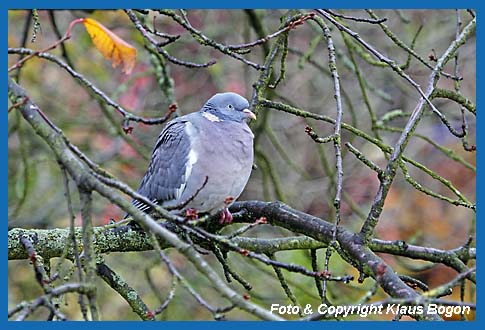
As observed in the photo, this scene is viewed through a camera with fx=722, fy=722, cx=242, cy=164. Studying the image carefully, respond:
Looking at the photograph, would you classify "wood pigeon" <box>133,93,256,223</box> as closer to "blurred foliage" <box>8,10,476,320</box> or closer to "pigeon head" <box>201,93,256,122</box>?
"pigeon head" <box>201,93,256,122</box>

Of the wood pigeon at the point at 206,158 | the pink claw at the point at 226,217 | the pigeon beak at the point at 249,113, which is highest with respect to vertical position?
the pigeon beak at the point at 249,113

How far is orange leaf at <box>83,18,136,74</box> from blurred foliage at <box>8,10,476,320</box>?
1571mm

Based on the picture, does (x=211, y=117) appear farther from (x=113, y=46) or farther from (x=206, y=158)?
(x=113, y=46)

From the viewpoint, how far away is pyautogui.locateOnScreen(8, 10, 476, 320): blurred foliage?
14.6 ft

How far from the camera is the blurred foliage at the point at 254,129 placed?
4.46 metres

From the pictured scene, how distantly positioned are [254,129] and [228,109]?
43.3 inches

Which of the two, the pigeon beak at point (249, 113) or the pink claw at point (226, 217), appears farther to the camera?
the pigeon beak at point (249, 113)

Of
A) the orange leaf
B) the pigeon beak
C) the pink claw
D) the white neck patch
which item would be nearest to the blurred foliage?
the white neck patch

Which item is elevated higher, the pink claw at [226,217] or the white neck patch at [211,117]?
the white neck patch at [211,117]

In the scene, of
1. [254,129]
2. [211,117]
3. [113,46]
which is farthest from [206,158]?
[254,129]

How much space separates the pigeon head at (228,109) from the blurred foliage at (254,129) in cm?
64

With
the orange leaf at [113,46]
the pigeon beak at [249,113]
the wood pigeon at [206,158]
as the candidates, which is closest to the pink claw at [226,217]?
the wood pigeon at [206,158]

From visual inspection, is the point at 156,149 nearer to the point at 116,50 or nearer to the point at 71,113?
the point at 116,50

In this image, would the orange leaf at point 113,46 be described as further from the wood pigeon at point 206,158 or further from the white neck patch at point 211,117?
the white neck patch at point 211,117
